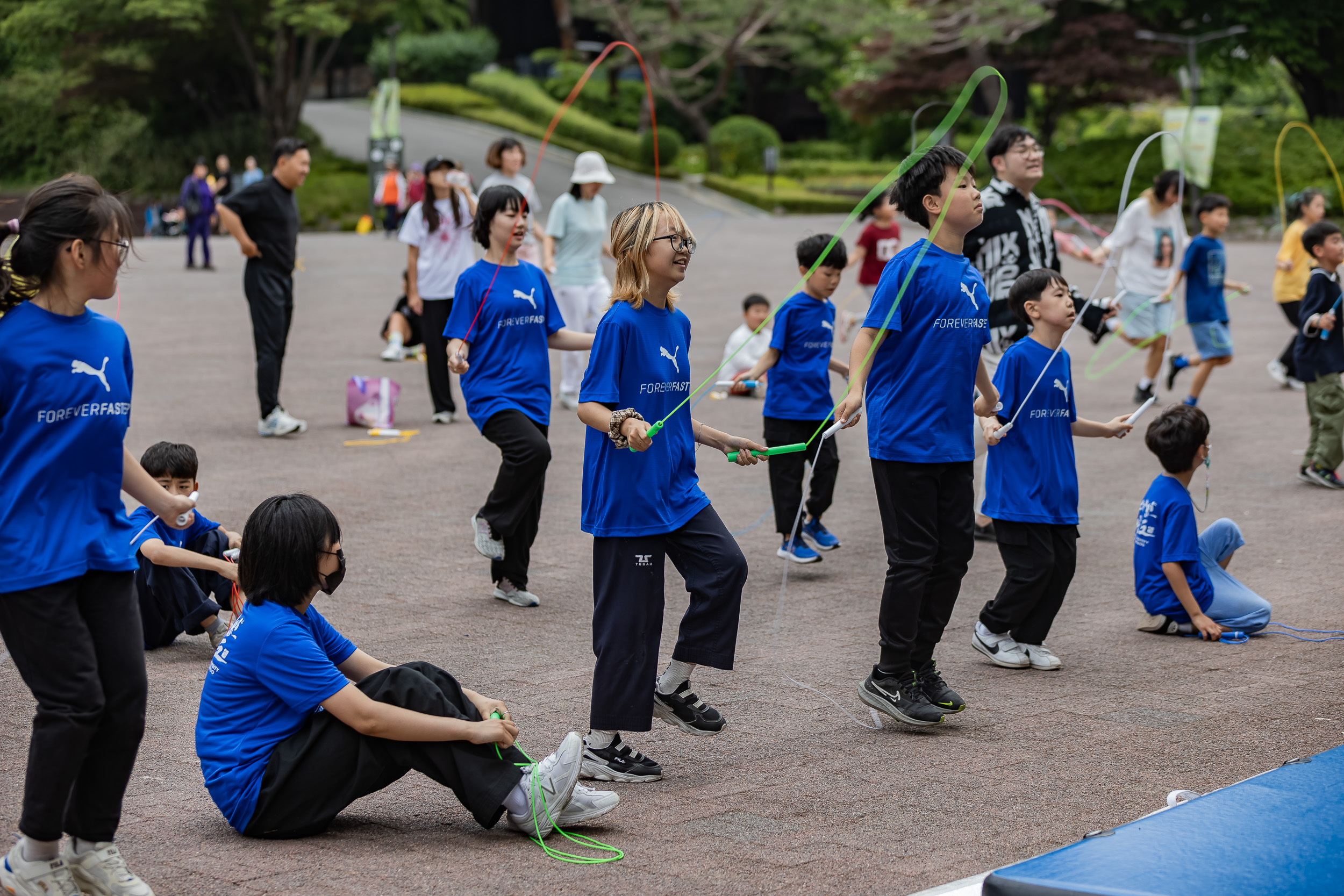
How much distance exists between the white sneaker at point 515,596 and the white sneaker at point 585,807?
A: 102 inches

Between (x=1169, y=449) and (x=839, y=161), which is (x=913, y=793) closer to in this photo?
(x=1169, y=449)

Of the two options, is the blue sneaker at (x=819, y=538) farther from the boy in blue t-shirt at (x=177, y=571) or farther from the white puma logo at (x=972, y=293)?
the boy in blue t-shirt at (x=177, y=571)

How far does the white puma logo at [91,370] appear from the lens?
11.0 ft

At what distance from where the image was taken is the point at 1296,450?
34.2 ft

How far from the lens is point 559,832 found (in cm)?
395

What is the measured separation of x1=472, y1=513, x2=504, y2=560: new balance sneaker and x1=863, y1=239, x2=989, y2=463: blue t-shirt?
7.30 ft

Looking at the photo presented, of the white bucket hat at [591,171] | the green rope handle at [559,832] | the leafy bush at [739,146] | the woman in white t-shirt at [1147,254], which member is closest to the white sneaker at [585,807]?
the green rope handle at [559,832]

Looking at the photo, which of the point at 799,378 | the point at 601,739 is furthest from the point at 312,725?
the point at 799,378

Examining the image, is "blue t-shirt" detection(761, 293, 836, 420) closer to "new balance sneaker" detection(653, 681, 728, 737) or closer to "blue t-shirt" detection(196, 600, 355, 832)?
"new balance sneaker" detection(653, 681, 728, 737)

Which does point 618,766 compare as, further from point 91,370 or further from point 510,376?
point 510,376

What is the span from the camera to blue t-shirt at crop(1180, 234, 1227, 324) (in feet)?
36.4

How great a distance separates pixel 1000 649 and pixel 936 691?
0.85m

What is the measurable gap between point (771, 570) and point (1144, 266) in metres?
5.91

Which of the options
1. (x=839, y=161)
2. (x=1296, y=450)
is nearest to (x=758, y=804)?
(x=1296, y=450)
